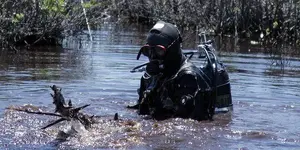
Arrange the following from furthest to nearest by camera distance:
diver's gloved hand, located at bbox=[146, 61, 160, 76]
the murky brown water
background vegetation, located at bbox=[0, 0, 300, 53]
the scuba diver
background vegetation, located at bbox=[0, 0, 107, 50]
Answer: background vegetation, located at bbox=[0, 0, 300, 53], background vegetation, located at bbox=[0, 0, 107, 50], the scuba diver, diver's gloved hand, located at bbox=[146, 61, 160, 76], the murky brown water

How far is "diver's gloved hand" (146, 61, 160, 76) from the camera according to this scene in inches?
320

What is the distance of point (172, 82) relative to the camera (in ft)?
27.5

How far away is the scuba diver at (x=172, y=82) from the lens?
8.29 metres

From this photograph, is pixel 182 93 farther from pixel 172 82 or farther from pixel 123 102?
pixel 123 102

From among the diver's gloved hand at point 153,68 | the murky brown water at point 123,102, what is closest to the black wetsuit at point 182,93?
the murky brown water at point 123,102

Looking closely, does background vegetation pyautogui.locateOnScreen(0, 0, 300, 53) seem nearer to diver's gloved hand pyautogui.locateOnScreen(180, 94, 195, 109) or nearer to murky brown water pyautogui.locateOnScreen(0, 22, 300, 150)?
murky brown water pyautogui.locateOnScreen(0, 22, 300, 150)

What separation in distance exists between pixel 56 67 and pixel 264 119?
5.57 metres

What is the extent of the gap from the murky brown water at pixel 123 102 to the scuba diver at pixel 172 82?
0.56 ft

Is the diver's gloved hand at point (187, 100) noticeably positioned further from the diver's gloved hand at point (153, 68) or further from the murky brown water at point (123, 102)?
the diver's gloved hand at point (153, 68)

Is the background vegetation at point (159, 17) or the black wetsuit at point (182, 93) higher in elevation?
the background vegetation at point (159, 17)

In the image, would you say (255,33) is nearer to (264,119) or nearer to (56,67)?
(56,67)

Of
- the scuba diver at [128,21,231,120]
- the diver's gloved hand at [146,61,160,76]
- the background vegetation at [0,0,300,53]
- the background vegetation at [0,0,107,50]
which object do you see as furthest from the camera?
the background vegetation at [0,0,300,53]

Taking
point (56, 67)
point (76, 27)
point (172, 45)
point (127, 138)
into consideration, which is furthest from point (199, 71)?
point (76, 27)

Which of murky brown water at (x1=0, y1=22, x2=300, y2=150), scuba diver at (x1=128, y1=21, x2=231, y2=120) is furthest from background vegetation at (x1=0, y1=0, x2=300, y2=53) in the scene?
scuba diver at (x1=128, y1=21, x2=231, y2=120)
